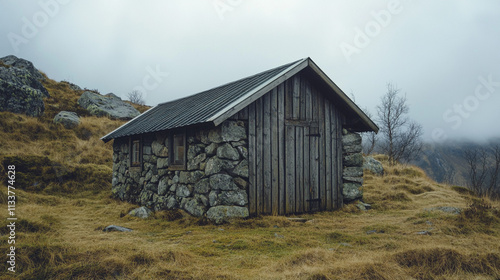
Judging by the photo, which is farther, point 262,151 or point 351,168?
point 351,168

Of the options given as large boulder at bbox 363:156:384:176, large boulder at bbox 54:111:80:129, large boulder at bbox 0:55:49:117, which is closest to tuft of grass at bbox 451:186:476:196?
large boulder at bbox 363:156:384:176

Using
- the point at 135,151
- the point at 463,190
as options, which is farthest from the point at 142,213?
the point at 463,190

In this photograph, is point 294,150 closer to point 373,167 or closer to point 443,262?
point 443,262

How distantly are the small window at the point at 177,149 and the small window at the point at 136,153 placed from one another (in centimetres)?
246

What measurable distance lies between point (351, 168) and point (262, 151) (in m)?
3.34

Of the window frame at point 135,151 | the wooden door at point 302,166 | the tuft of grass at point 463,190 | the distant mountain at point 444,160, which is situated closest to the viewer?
the wooden door at point 302,166

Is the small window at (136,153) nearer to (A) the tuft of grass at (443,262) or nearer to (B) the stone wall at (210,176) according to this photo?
(B) the stone wall at (210,176)

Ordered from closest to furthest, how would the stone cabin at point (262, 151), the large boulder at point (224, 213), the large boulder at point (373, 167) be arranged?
the large boulder at point (224, 213) → the stone cabin at point (262, 151) → the large boulder at point (373, 167)

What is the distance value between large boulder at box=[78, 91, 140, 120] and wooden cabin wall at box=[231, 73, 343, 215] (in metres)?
20.8

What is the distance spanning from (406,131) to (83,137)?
78.5 feet

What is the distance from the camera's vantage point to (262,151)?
9.35 meters

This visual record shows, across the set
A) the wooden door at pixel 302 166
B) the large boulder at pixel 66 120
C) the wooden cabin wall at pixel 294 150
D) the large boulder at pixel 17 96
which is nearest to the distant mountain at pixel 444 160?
the large boulder at pixel 66 120

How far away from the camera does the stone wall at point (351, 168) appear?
11023mm

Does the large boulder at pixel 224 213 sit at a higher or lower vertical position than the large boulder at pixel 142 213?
higher
